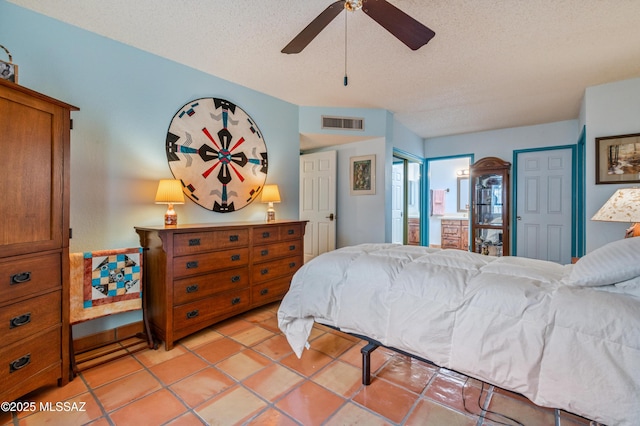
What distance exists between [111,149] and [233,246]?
1.24 meters

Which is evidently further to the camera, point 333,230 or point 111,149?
point 333,230

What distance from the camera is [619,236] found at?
10.5 feet

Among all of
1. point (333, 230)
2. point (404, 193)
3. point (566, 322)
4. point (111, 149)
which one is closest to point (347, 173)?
point (333, 230)

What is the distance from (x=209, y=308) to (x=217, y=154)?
5.01 feet

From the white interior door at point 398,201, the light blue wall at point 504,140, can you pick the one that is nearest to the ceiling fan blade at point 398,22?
the white interior door at point 398,201

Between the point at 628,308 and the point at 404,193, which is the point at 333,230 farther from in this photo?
the point at 628,308

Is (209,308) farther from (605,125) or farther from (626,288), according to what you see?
(605,125)

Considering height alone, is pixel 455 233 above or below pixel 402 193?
below

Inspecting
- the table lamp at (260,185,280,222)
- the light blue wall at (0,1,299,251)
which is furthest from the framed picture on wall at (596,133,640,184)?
the light blue wall at (0,1,299,251)

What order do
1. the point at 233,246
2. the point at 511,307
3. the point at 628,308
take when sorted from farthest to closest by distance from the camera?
the point at 233,246, the point at 511,307, the point at 628,308

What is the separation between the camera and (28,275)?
60.7 inches

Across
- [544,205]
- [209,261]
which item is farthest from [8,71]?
[544,205]

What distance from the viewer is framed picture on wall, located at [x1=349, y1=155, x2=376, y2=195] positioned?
14.2 ft

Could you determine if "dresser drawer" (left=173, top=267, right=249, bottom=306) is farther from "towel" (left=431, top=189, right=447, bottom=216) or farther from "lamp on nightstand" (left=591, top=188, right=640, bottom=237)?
"towel" (left=431, top=189, right=447, bottom=216)
